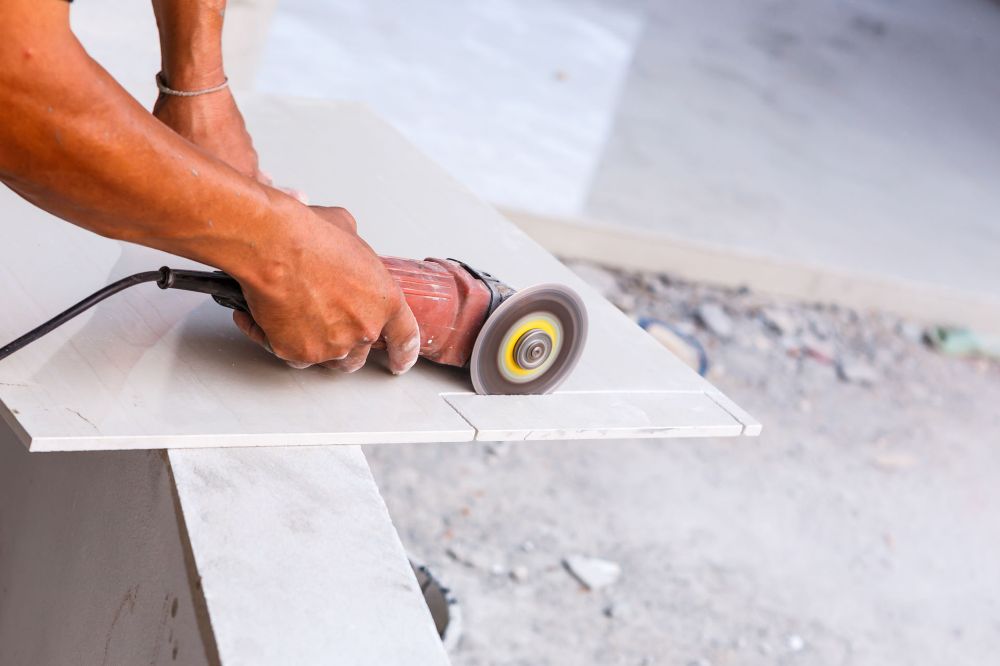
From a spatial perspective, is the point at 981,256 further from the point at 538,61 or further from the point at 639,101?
the point at 538,61

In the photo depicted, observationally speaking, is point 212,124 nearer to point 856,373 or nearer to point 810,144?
point 856,373

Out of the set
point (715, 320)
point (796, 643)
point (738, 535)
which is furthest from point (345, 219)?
point (715, 320)

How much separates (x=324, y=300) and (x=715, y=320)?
2.77 metres

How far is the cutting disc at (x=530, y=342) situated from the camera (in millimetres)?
1408

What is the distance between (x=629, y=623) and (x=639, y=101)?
11.0 ft

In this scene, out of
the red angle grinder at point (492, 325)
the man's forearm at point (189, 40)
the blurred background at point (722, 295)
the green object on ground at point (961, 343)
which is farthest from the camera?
the green object on ground at point (961, 343)

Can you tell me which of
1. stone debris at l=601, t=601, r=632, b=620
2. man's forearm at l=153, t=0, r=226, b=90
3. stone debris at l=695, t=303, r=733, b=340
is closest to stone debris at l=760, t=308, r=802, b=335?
stone debris at l=695, t=303, r=733, b=340

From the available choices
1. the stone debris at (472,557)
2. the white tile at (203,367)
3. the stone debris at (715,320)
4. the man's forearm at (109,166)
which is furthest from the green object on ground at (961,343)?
the man's forearm at (109,166)

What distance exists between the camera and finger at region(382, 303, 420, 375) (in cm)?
132

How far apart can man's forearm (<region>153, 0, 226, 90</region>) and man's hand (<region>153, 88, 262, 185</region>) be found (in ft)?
0.09

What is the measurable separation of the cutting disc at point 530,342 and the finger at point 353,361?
0.16 m

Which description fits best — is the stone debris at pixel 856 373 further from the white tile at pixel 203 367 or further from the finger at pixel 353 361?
the finger at pixel 353 361

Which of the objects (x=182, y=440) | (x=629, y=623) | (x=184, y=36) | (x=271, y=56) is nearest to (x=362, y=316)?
(x=182, y=440)

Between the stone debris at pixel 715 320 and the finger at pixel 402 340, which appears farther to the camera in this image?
the stone debris at pixel 715 320
